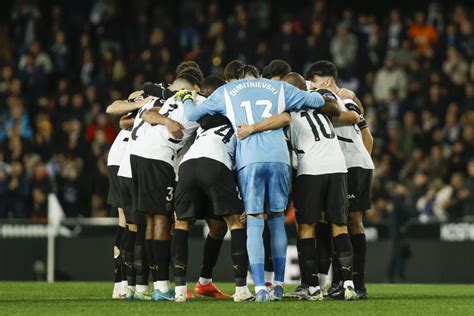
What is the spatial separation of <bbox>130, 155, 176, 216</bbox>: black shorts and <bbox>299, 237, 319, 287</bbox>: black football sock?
1334 millimetres

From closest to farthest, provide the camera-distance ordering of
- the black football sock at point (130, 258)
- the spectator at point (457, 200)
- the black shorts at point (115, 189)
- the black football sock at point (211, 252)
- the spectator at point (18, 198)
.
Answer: the black football sock at point (130, 258)
the black football sock at point (211, 252)
the black shorts at point (115, 189)
the spectator at point (457, 200)
the spectator at point (18, 198)

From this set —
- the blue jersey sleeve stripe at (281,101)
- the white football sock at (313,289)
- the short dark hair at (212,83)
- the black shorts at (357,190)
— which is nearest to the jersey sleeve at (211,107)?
the blue jersey sleeve stripe at (281,101)

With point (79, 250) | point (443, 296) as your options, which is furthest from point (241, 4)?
point (443, 296)

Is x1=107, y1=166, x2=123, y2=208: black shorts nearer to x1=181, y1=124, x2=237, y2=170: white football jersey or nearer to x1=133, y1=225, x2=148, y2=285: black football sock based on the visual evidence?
x1=133, y1=225, x2=148, y2=285: black football sock

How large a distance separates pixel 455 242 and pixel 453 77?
16.0ft

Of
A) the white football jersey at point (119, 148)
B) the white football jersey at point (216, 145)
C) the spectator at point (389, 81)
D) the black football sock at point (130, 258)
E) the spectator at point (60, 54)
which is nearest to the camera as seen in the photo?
the white football jersey at point (216, 145)

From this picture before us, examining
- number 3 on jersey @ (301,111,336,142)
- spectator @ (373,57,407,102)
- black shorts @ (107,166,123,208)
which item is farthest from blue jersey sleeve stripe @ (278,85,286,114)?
spectator @ (373,57,407,102)

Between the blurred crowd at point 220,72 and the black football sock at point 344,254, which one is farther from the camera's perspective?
the blurred crowd at point 220,72

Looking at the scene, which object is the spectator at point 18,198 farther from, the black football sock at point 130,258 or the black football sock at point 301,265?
the black football sock at point 301,265

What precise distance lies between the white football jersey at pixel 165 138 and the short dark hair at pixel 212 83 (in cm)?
31

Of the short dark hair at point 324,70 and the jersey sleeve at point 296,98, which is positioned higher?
the short dark hair at point 324,70

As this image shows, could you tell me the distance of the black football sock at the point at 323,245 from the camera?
13.1 meters

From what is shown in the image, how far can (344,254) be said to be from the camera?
476 inches

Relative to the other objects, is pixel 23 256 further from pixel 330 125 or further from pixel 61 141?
pixel 330 125
